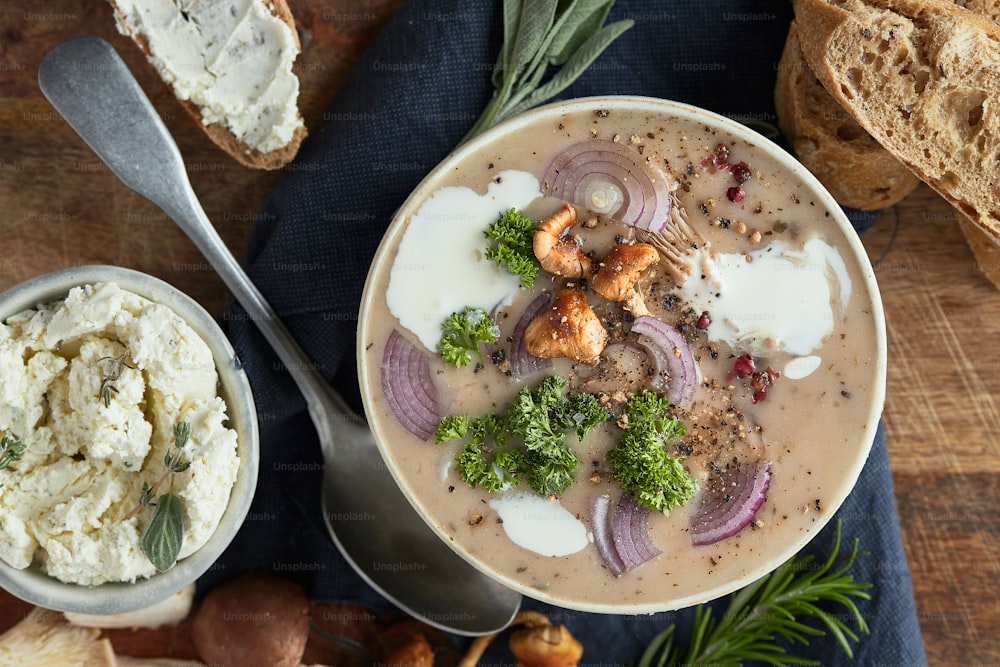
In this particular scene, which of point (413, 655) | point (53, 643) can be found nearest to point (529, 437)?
point (413, 655)

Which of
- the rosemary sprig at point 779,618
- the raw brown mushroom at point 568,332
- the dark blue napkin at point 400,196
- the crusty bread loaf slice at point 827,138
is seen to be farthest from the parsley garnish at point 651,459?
the crusty bread loaf slice at point 827,138

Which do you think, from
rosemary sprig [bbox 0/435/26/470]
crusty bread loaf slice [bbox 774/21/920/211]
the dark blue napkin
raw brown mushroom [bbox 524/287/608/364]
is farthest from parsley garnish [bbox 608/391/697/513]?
rosemary sprig [bbox 0/435/26/470]

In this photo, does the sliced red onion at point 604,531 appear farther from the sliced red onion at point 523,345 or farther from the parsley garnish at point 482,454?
the sliced red onion at point 523,345

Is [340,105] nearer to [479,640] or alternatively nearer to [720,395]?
[720,395]

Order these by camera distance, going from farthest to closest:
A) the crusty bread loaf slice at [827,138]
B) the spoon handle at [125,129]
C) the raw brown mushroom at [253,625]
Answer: the raw brown mushroom at [253,625], the crusty bread loaf slice at [827,138], the spoon handle at [125,129]

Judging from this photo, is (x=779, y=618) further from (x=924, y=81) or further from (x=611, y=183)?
(x=924, y=81)

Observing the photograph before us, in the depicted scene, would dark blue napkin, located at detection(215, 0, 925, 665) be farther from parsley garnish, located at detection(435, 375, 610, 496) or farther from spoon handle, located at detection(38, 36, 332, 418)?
parsley garnish, located at detection(435, 375, 610, 496)
